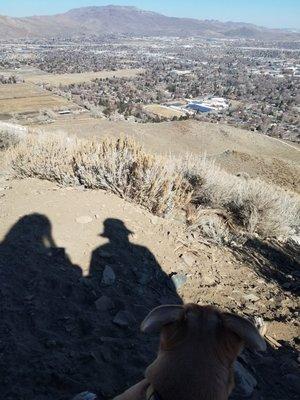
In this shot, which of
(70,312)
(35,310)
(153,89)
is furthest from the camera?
(153,89)

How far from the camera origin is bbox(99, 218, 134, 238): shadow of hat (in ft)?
19.8

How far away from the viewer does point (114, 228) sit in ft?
20.3

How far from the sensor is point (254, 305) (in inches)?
222

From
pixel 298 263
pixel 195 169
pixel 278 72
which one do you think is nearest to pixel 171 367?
pixel 298 263

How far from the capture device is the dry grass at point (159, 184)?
7.38 meters

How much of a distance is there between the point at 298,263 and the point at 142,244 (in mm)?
2531

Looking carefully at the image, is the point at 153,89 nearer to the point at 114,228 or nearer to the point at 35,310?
the point at 114,228

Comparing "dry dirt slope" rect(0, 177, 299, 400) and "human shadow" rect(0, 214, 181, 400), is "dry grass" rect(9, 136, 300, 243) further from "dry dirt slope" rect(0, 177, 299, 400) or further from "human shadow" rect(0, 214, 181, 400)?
"human shadow" rect(0, 214, 181, 400)

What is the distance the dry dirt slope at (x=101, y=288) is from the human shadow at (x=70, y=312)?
1 centimetres

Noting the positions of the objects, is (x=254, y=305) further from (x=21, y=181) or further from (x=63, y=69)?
(x=63, y=69)

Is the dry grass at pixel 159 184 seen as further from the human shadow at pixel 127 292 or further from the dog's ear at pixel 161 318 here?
the dog's ear at pixel 161 318

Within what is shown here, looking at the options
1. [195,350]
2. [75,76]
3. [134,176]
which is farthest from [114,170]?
[75,76]

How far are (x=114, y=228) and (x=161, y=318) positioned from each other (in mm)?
4082

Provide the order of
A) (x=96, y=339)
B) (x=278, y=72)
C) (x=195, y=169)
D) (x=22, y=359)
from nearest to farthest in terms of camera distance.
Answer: (x=22, y=359), (x=96, y=339), (x=195, y=169), (x=278, y=72)
